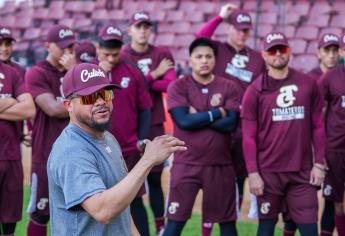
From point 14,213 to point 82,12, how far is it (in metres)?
11.4

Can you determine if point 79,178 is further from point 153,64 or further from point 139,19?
point 139,19

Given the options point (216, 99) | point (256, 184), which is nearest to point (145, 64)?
point (216, 99)

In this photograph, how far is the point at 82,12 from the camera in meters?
17.6

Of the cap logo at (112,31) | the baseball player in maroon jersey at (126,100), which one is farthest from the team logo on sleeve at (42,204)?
the cap logo at (112,31)

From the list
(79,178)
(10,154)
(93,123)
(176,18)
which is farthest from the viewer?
(176,18)

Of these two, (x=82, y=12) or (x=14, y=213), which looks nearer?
(x=14, y=213)

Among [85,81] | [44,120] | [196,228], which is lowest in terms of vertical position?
[196,228]

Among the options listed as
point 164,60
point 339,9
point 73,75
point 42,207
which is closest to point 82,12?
point 339,9

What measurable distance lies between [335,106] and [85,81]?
12.9 ft

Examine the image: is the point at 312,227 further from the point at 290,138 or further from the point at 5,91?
the point at 5,91

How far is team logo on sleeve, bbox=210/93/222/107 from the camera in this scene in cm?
683

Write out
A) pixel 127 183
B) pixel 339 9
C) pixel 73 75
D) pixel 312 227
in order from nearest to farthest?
1. pixel 127 183
2. pixel 73 75
3. pixel 312 227
4. pixel 339 9

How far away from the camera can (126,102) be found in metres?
7.12

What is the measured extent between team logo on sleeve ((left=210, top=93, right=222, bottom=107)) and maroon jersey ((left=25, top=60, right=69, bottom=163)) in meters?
1.35
